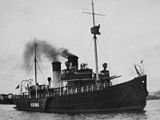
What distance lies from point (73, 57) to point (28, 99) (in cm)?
1168

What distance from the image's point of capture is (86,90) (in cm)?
3750

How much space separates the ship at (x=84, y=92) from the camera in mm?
35219

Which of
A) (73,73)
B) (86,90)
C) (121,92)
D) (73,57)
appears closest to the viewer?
(121,92)

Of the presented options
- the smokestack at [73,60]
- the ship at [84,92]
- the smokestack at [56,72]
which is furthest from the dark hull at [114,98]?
the smokestack at [56,72]

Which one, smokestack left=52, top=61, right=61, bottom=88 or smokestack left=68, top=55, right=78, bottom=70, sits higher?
smokestack left=68, top=55, right=78, bottom=70

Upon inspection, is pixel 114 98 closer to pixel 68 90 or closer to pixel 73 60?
pixel 68 90

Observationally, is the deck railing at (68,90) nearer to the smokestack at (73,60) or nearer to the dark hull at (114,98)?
the dark hull at (114,98)

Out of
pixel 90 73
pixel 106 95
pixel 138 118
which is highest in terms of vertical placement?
pixel 90 73

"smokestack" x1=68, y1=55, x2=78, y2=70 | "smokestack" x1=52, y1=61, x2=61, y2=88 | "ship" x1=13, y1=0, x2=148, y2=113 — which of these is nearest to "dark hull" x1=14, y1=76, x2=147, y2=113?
"ship" x1=13, y1=0, x2=148, y2=113

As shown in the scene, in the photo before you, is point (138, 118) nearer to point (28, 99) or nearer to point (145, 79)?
point (145, 79)

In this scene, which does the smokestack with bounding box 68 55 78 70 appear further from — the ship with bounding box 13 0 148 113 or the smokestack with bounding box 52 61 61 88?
the smokestack with bounding box 52 61 61 88

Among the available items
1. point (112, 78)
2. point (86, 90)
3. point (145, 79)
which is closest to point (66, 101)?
point (86, 90)

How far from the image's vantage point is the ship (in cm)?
3522

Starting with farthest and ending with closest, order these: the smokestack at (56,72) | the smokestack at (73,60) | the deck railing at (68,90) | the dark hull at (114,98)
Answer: the smokestack at (56,72) → the smokestack at (73,60) → the deck railing at (68,90) → the dark hull at (114,98)
